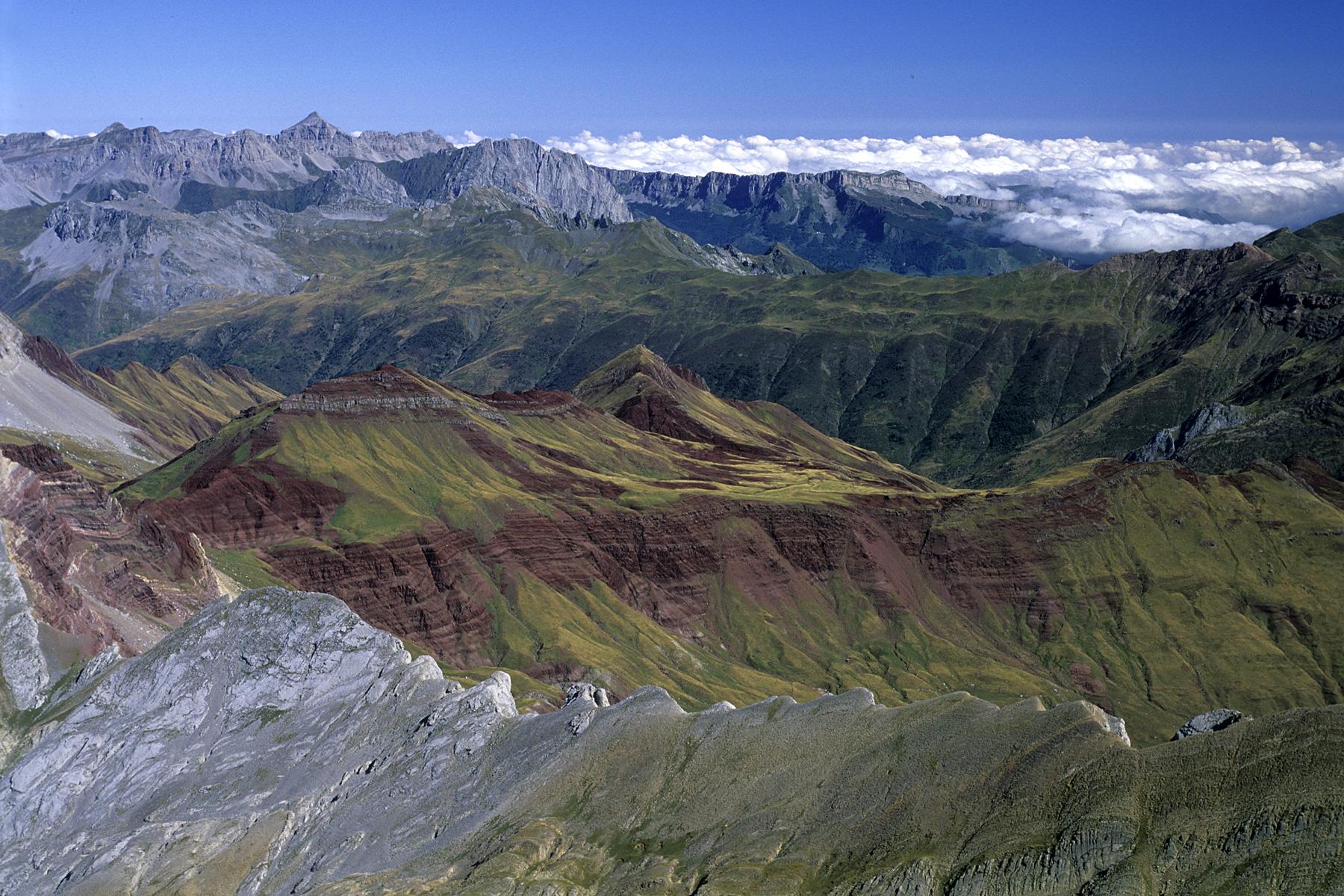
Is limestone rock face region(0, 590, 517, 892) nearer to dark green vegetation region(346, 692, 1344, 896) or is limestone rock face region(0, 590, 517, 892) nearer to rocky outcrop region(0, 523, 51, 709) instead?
dark green vegetation region(346, 692, 1344, 896)

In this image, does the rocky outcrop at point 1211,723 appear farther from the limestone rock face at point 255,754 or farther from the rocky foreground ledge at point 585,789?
the limestone rock face at point 255,754

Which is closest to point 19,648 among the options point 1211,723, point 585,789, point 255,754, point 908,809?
point 255,754

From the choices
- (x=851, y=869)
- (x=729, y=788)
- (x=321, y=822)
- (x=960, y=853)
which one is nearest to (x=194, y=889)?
(x=321, y=822)

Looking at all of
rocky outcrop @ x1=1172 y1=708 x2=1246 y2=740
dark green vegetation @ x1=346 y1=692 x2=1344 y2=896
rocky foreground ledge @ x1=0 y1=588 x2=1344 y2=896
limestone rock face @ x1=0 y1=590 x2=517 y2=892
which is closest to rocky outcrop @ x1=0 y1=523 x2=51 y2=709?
rocky foreground ledge @ x1=0 y1=588 x2=1344 y2=896

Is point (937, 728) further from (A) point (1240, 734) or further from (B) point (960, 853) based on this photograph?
(A) point (1240, 734)

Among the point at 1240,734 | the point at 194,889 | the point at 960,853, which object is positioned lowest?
the point at 194,889
